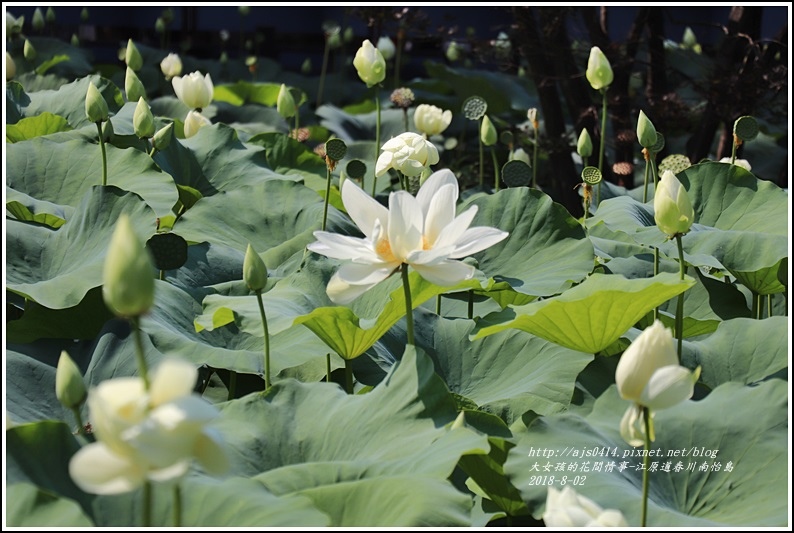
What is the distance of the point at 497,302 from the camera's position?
1.43 metres

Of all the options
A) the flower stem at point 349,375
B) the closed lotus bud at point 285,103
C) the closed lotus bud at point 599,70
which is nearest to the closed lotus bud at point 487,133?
the closed lotus bud at point 599,70

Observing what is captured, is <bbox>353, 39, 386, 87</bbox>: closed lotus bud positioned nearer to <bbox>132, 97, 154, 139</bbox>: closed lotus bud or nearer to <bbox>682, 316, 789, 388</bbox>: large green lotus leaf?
<bbox>132, 97, 154, 139</bbox>: closed lotus bud

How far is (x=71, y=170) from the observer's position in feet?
5.55

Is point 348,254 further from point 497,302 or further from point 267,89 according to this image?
point 267,89

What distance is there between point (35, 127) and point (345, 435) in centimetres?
136

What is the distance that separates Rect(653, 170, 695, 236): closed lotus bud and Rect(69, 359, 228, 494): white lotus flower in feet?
2.25

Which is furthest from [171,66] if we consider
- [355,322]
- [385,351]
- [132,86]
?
[355,322]

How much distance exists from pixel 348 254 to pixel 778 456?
49cm

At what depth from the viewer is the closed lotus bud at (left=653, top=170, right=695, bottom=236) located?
1.05 meters

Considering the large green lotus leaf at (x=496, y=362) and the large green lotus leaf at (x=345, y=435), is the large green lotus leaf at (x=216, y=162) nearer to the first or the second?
the large green lotus leaf at (x=496, y=362)

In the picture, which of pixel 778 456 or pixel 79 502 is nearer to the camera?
pixel 79 502

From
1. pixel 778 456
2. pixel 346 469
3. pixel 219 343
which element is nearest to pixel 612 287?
pixel 778 456

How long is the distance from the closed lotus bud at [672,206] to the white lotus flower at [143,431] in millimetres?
687

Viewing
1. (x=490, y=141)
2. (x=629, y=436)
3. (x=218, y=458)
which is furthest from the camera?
(x=490, y=141)
